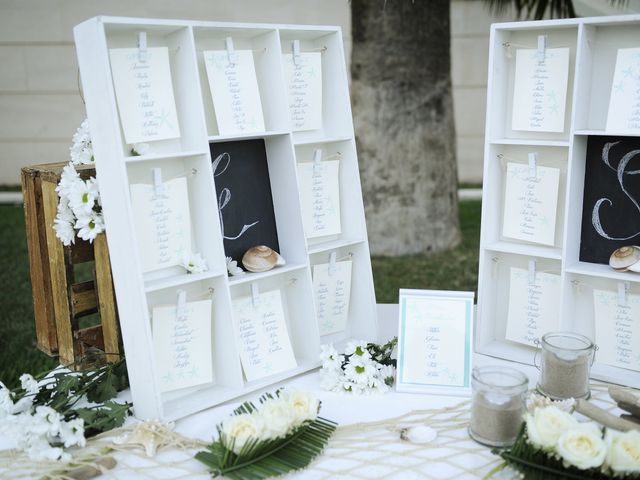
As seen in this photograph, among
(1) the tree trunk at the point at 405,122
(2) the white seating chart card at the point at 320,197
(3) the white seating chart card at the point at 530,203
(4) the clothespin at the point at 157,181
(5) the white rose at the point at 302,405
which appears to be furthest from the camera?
(1) the tree trunk at the point at 405,122

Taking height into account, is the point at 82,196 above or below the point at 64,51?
below

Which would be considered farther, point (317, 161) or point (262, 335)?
point (317, 161)

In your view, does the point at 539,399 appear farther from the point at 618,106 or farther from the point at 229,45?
the point at 229,45

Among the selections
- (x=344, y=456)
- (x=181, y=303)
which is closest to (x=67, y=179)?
(x=181, y=303)

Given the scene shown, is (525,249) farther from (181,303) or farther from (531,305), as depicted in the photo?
(181,303)

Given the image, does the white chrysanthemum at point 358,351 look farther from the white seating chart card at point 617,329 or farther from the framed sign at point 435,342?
the white seating chart card at point 617,329

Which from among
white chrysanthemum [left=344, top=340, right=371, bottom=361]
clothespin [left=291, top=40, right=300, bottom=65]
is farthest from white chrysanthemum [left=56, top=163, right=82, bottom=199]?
white chrysanthemum [left=344, top=340, right=371, bottom=361]

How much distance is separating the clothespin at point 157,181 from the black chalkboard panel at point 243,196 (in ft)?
0.62

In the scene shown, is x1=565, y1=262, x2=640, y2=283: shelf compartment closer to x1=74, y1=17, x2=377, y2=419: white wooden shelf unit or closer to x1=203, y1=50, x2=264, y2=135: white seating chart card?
x1=74, y1=17, x2=377, y2=419: white wooden shelf unit

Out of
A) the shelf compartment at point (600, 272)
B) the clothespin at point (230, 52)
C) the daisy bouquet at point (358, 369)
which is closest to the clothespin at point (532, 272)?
the shelf compartment at point (600, 272)

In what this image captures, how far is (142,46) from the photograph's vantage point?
157 cm

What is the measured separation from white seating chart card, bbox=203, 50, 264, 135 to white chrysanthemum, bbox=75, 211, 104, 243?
39 centimetres

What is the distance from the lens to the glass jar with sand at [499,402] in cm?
136

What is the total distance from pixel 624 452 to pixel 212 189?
3.46ft
